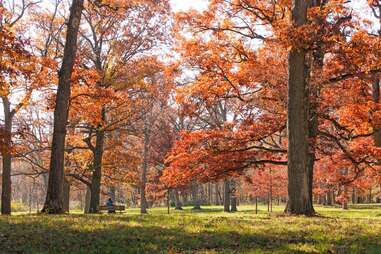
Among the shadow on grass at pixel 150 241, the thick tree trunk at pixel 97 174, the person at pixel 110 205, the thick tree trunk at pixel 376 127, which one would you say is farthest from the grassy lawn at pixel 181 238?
the thick tree trunk at pixel 97 174

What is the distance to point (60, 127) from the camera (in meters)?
14.0

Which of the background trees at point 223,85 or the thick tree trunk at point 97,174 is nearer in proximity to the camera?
the background trees at point 223,85

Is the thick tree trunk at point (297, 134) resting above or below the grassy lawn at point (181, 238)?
above

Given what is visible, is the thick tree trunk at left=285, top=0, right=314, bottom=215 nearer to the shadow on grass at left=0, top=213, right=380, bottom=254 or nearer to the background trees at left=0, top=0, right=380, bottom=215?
the background trees at left=0, top=0, right=380, bottom=215

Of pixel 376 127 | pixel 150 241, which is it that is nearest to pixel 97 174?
pixel 376 127

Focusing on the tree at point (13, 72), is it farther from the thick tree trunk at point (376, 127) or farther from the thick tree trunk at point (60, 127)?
the thick tree trunk at point (376, 127)

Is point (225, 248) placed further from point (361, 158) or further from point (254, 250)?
point (361, 158)

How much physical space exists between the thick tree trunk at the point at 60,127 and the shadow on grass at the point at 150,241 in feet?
15.5

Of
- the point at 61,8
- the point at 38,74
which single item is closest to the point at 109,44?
the point at 61,8

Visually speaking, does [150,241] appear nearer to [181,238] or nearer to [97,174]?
[181,238]

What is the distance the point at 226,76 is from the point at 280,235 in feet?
37.3

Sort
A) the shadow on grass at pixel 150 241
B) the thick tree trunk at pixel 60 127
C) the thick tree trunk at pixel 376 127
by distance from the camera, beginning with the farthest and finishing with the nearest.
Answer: the thick tree trunk at pixel 376 127 < the thick tree trunk at pixel 60 127 < the shadow on grass at pixel 150 241

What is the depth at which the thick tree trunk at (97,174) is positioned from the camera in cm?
2423

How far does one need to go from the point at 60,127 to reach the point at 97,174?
440 inches
